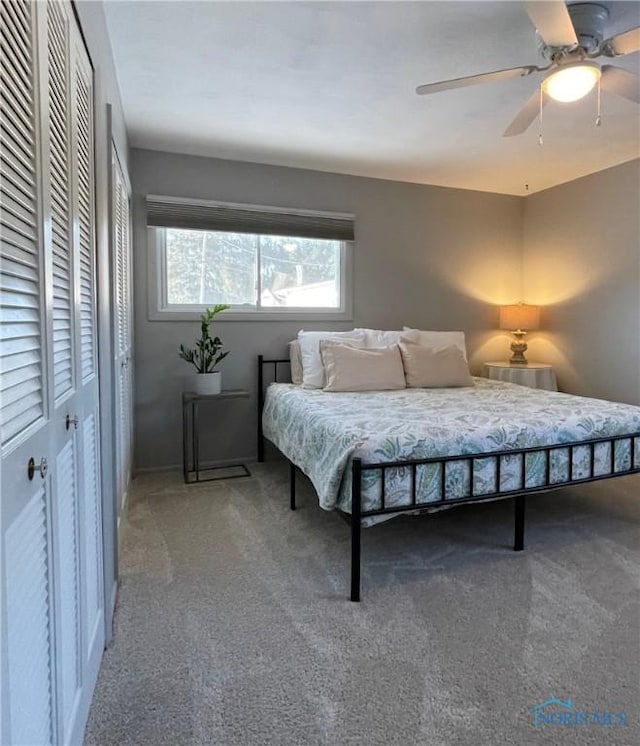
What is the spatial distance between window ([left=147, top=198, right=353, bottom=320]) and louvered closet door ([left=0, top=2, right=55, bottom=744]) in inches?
109

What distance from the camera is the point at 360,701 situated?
4.71 feet

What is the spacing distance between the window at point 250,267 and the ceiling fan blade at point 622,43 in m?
2.43

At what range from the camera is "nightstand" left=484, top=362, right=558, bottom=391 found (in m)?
4.20

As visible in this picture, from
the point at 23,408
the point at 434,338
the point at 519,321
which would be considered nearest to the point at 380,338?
the point at 434,338

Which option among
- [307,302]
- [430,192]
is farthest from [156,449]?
[430,192]

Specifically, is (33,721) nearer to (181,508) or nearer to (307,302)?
(181,508)

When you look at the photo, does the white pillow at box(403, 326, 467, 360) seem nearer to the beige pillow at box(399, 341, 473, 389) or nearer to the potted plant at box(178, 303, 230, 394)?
the beige pillow at box(399, 341, 473, 389)

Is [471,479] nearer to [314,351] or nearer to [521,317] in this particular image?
[314,351]

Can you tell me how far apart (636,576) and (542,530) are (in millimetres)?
520

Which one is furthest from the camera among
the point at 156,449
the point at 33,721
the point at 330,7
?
the point at 156,449

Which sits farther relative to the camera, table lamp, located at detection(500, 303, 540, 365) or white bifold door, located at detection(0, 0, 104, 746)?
table lamp, located at detection(500, 303, 540, 365)

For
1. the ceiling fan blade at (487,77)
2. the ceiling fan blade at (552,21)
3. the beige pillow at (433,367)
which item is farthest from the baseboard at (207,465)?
the ceiling fan blade at (552,21)

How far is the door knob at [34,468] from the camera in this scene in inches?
34.5

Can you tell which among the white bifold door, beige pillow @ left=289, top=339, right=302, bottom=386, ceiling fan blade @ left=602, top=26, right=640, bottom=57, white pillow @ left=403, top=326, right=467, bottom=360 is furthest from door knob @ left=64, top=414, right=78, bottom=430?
white pillow @ left=403, top=326, right=467, bottom=360
